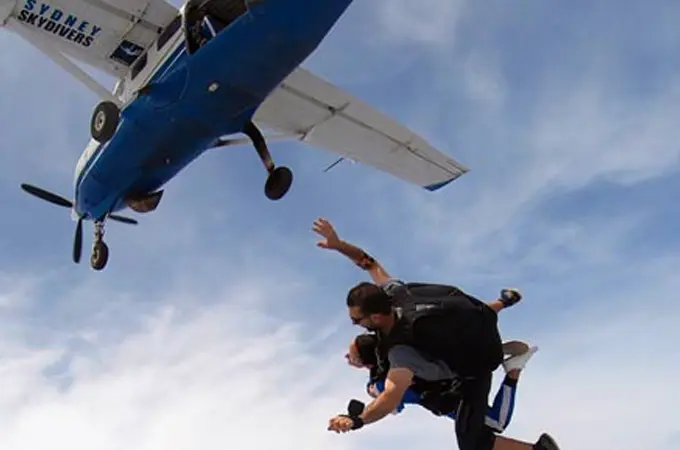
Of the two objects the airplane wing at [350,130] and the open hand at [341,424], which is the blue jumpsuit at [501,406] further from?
the airplane wing at [350,130]

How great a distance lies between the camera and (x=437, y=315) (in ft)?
12.4

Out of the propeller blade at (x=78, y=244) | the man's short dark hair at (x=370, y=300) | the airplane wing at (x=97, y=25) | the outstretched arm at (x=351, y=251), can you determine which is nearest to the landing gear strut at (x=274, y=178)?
the airplane wing at (x=97, y=25)

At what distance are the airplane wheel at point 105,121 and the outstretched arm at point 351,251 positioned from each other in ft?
21.2

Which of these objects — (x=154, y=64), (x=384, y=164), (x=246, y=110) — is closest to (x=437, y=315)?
(x=246, y=110)

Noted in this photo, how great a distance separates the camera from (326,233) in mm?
4379

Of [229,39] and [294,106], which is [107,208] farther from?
[229,39]

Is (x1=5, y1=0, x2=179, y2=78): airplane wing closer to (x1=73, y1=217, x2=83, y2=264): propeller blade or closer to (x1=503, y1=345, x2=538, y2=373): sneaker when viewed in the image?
(x1=73, y1=217, x2=83, y2=264): propeller blade

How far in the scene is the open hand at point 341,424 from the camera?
133 inches

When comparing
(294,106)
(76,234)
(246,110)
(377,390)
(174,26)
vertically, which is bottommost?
(377,390)

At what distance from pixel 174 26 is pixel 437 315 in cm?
770

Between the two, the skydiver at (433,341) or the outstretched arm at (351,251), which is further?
the outstretched arm at (351,251)

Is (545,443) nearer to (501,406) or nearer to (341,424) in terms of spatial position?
(501,406)

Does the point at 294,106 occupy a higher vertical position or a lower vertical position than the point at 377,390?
higher

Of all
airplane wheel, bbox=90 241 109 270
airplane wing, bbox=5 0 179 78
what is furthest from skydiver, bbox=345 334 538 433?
airplane wheel, bbox=90 241 109 270
